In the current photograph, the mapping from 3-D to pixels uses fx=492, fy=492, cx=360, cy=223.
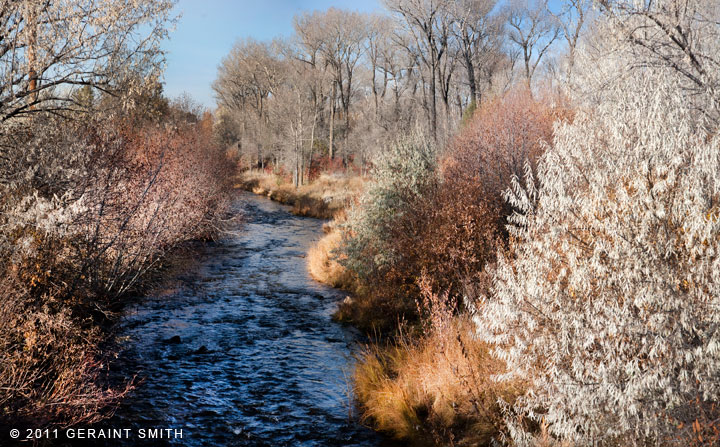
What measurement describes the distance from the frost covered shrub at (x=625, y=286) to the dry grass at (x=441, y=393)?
800mm

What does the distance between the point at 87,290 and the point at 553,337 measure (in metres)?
8.03

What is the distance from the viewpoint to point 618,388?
451cm

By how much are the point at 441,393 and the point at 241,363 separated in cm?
411

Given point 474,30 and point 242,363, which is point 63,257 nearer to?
point 242,363

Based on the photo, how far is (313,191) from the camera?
119 ft

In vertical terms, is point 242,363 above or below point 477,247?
below

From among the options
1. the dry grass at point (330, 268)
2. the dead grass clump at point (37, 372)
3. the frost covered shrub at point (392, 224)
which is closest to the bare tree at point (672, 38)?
the frost covered shrub at point (392, 224)

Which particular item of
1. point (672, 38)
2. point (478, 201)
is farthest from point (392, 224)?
point (672, 38)

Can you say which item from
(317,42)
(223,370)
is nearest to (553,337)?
(223,370)

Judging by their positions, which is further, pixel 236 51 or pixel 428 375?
pixel 236 51

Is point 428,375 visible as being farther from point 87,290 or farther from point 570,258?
point 87,290

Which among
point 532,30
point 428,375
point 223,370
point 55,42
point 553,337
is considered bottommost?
point 223,370

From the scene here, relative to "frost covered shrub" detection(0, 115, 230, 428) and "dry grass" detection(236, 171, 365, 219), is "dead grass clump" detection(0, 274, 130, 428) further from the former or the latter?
"dry grass" detection(236, 171, 365, 219)

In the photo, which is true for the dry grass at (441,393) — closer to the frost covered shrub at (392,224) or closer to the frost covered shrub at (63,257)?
the frost covered shrub at (392,224)
